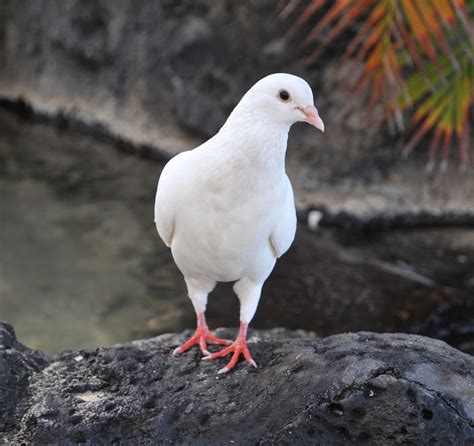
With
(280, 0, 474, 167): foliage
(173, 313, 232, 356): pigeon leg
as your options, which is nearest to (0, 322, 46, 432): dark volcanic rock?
(173, 313, 232, 356): pigeon leg

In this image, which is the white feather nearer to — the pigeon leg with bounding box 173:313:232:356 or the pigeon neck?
the pigeon neck

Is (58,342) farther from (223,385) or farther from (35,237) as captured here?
(223,385)

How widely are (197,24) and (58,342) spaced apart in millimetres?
3851

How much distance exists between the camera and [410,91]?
6.57 meters

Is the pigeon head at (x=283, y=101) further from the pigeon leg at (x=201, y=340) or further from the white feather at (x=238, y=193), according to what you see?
the pigeon leg at (x=201, y=340)

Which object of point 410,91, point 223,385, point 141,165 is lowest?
point 141,165

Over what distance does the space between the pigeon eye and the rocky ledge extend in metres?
0.99

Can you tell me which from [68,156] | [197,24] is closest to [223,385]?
[197,24]

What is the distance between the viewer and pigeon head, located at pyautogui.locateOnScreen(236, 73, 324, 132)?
9.41 ft

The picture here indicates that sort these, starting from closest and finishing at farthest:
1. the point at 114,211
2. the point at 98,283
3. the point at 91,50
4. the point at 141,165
A: the point at 98,283 → the point at 114,211 → the point at 141,165 → the point at 91,50

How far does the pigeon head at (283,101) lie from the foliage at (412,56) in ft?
8.75

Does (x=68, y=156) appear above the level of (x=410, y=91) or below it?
below

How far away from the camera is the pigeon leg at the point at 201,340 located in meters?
3.46

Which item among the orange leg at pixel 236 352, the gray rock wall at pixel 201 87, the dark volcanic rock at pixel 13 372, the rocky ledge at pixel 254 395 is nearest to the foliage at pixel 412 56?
the gray rock wall at pixel 201 87
